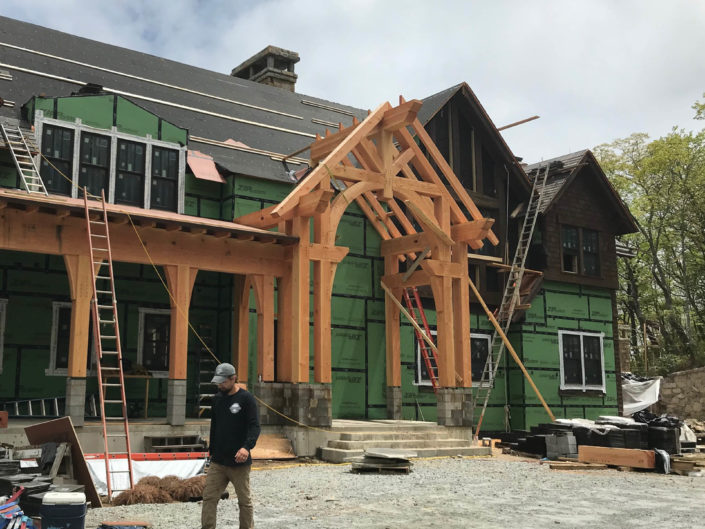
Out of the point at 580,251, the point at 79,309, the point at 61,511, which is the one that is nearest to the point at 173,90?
the point at 79,309

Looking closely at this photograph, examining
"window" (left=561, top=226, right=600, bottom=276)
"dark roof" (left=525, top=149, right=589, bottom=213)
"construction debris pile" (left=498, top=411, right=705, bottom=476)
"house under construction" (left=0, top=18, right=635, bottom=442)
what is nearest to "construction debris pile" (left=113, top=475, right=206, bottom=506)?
"house under construction" (left=0, top=18, right=635, bottom=442)

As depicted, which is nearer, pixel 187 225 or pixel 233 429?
pixel 233 429

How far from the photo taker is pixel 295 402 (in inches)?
607

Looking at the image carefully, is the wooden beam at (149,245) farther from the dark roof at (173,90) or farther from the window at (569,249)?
the window at (569,249)

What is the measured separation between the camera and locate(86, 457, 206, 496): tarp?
413 inches

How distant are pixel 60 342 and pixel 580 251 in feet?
54.0

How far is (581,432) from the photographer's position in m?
16.4

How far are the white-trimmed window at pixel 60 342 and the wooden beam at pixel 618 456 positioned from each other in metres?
10.7

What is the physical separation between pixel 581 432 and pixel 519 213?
9103 mm

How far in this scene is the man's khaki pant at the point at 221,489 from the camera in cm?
741

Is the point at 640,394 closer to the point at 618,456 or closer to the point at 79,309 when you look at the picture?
the point at 618,456

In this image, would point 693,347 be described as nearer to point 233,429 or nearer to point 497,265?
point 497,265

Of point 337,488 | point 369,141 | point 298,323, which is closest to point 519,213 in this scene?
point 369,141

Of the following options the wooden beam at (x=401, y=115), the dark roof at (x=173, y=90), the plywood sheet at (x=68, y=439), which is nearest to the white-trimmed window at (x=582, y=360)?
the wooden beam at (x=401, y=115)
